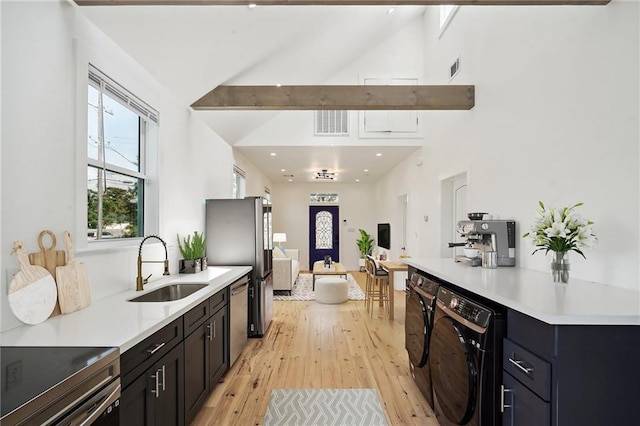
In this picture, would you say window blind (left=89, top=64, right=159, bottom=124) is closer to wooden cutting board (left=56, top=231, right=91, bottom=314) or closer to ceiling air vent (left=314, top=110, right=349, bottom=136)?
wooden cutting board (left=56, top=231, right=91, bottom=314)

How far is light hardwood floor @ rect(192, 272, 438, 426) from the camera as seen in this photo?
2.40 metres

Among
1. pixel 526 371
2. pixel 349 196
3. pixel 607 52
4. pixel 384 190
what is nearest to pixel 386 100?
pixel 607 52

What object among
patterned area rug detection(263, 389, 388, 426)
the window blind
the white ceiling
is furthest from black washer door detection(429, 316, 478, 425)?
the white ceiling

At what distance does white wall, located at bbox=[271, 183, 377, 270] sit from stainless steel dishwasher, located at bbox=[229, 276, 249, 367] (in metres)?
6.35

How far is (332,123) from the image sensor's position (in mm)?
5754

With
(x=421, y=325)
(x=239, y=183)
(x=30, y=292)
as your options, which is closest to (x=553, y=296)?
(x=421, y=325)

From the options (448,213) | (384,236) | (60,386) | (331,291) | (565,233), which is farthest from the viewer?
(384,236)

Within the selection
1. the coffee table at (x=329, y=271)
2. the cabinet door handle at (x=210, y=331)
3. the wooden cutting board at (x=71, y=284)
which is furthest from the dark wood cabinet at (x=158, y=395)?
the coffee table at (x=329, y=271)

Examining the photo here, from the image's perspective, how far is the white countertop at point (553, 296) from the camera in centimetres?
122

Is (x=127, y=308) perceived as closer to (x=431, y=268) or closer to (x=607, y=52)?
(x=431, y=268)

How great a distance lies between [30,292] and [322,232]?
28.3 ft

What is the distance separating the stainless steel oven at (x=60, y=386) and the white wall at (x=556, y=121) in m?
2.55

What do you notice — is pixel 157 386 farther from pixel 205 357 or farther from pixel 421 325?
pixel 421 325

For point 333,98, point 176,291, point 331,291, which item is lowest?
point 331,291
